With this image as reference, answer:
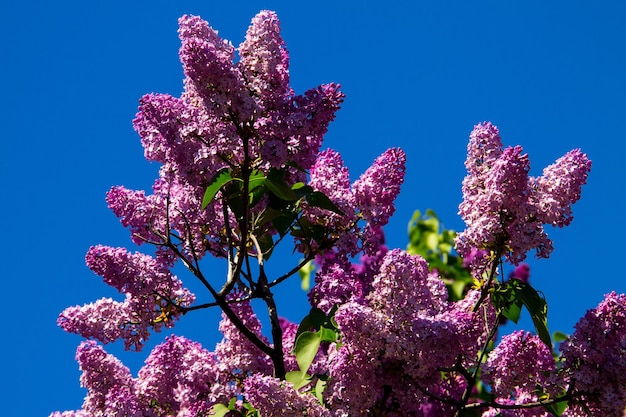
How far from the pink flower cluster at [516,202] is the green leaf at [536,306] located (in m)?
0.11

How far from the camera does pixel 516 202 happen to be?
12.4ft

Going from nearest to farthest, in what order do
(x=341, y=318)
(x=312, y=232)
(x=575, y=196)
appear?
1. (x=341, y=318)
2. (x=575, y=196)
3. (x=312, y=232)

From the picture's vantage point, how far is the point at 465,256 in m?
3.94

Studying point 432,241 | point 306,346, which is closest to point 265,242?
point 306,346

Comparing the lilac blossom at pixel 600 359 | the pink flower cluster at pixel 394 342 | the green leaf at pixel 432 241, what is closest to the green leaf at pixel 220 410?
the pink flower cluster at pixel 394 342

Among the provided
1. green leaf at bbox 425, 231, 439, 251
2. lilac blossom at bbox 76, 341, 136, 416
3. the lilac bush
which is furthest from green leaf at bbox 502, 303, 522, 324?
green leaf at bbox 425, 231, 439, 251

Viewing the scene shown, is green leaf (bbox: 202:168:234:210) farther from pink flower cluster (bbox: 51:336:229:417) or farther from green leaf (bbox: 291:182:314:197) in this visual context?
pink flower cluster (bbox: 51:336:229:417)

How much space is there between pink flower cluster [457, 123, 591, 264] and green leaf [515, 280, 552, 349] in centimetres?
11

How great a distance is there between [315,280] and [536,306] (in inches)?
34.9

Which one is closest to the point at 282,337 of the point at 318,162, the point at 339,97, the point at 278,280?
the point at 278,280

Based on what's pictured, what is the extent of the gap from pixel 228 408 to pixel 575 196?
152cm

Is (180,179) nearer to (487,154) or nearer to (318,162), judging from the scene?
(318,162)

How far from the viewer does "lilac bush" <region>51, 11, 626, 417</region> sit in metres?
3.59

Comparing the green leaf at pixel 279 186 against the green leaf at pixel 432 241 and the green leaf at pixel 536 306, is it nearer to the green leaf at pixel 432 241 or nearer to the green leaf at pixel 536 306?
the green leaf at pixel 536 306
